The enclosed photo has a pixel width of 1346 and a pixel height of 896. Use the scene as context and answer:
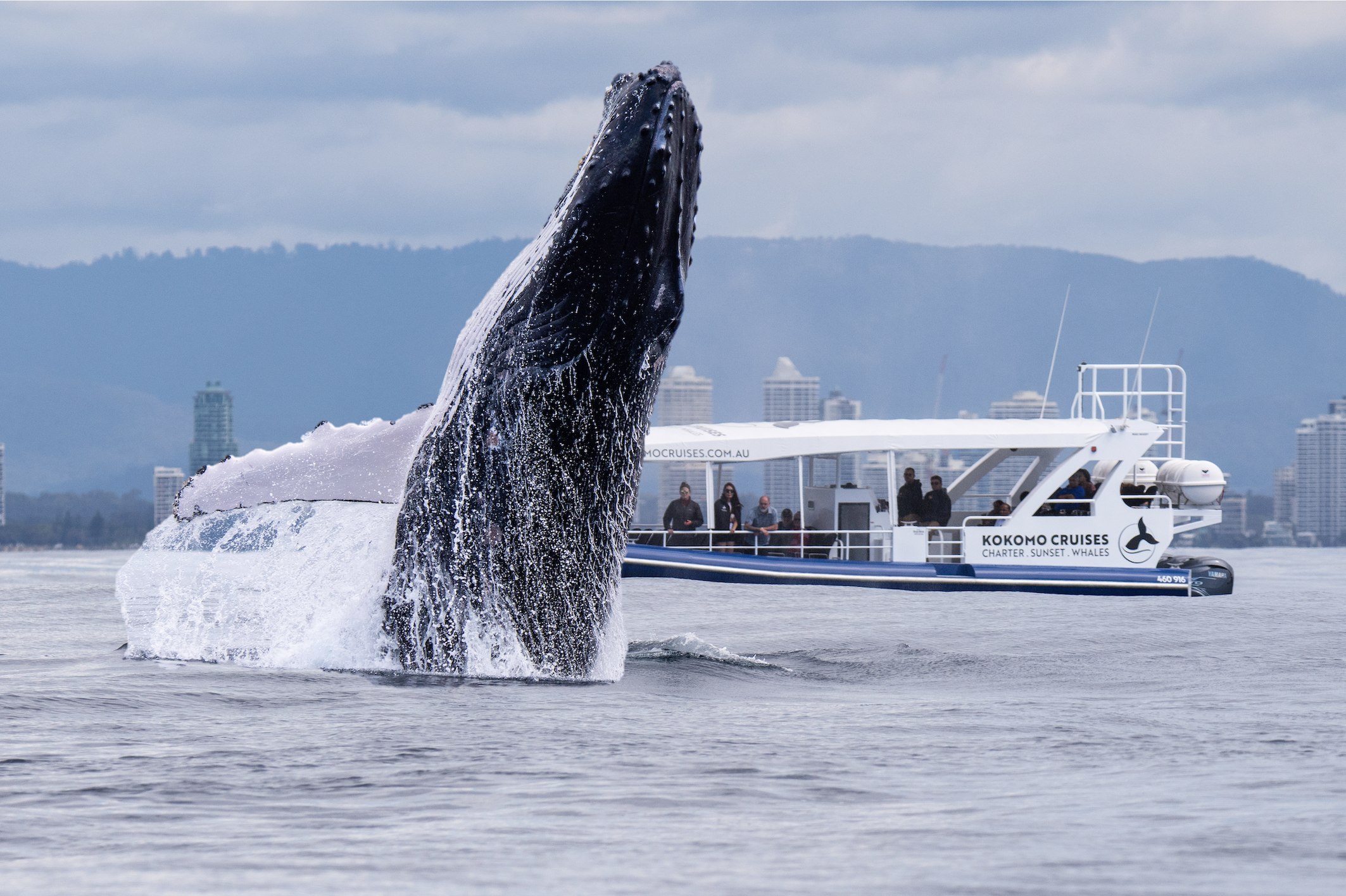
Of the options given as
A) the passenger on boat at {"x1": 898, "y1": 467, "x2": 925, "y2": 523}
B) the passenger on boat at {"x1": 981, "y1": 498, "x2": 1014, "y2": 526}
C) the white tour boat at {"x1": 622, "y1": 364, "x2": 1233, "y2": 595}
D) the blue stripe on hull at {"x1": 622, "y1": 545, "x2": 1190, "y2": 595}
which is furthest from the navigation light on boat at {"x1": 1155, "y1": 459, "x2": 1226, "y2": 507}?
the passenger on boat at {"x1": 898, "y1": 467, "x2": 925, "y2": 523}

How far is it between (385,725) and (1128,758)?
321 centimetres

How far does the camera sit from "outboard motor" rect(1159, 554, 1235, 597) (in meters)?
23.2

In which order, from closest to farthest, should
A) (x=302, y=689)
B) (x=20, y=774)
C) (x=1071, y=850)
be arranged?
(x=1071, y=850), (x=20, y=774), (x=302, y=689)

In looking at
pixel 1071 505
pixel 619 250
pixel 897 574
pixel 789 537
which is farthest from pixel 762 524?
pixel 619 250

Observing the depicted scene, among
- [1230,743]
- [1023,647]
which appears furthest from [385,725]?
[1023,647]

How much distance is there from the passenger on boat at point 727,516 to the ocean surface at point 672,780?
11604 mm

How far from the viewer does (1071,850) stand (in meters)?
5.04

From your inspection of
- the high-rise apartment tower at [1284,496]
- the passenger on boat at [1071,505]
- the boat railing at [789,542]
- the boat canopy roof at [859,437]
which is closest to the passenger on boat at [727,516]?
the boat railing at [789,542]

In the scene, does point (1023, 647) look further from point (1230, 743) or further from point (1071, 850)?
point (1071, 850)

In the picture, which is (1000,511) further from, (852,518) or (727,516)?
(727,516)

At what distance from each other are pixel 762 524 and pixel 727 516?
60 cm

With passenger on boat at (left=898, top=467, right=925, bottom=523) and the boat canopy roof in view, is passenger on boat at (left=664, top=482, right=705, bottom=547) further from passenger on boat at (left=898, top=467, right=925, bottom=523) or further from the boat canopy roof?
passenger on boat at (left=898, top=467, right=925, bottom=523)

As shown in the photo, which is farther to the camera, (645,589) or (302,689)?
(645,589)

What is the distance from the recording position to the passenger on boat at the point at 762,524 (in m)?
22.5
